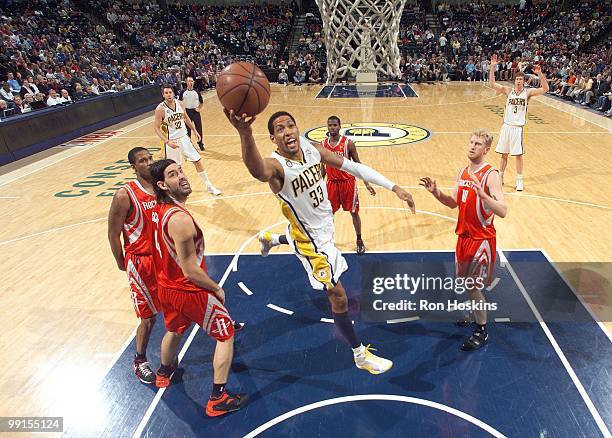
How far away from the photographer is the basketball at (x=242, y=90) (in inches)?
133

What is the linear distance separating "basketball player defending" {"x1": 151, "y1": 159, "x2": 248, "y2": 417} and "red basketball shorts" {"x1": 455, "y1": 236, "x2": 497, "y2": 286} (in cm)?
199

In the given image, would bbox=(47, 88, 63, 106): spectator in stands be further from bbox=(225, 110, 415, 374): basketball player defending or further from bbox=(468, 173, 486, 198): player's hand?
bbox=(468, 173, 486, 198): player's hand

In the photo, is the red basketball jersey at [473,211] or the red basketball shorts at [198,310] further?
the red basketball jersey at [473,211]

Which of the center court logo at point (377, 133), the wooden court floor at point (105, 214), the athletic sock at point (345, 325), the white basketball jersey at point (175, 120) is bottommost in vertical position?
the center court logo at point (377, 133)

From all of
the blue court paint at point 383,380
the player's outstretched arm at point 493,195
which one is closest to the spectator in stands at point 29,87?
the blue court paint at point 383,380

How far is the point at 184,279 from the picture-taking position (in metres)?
3.30

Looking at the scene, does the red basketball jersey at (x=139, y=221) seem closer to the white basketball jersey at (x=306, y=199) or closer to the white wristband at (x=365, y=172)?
the white basketball jersey at (x=306, y=199)

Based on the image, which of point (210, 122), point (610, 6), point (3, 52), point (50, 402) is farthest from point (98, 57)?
point (610, 6)

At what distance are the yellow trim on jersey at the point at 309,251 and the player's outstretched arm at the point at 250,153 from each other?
1.14ft

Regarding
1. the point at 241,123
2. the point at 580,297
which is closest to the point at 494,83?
the point at 580,297

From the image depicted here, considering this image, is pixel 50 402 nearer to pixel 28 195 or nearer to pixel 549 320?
pixel 549 320

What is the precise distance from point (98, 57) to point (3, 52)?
194 inches

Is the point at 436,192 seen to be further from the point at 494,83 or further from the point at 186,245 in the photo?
the point at 494,83

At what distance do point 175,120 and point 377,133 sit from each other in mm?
6424
